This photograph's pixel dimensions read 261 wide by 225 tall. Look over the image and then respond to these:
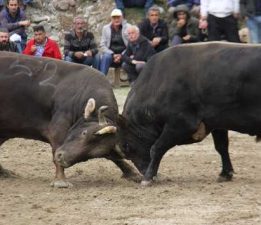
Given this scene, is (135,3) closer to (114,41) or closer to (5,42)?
(114,41)

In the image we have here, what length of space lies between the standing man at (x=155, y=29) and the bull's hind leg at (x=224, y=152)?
735 centimetres

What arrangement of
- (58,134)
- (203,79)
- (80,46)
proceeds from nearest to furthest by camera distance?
(203,79)
(58,134)
(80,46)

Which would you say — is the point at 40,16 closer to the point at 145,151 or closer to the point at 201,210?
the point at 145,151

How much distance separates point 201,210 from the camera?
8742mm

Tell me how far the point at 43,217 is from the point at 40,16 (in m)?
12.2

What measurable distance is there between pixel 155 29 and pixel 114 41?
34.6 inches

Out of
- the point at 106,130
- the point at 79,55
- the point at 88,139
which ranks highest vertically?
the point at 106,130

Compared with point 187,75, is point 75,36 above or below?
below

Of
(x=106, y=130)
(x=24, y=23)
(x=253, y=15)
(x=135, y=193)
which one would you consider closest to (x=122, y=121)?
(x=106, y=130)

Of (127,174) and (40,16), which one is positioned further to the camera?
(40,16)

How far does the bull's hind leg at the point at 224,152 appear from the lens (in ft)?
35.2

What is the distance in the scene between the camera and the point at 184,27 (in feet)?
59.5

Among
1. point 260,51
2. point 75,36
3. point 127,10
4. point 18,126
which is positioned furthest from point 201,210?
point 127,10

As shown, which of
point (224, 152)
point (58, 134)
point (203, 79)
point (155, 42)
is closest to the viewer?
point (203, 79)
